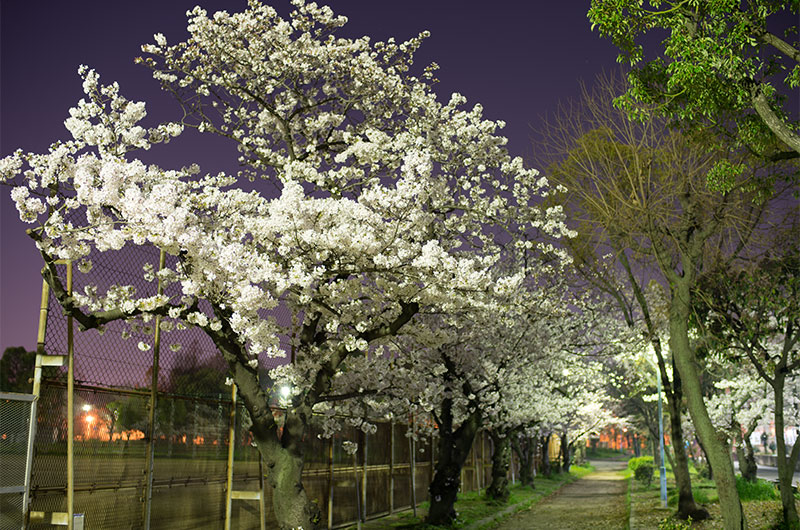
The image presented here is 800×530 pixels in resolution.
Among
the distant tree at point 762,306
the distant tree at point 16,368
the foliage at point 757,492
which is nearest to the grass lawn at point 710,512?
the foliage at point 757,492

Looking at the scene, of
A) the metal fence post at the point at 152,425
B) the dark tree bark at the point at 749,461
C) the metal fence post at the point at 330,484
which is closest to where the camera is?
the metal fence post at the point at 152,425

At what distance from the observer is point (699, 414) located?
12.4m

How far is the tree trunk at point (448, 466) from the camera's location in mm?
17391

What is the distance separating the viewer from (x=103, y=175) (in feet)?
25.1

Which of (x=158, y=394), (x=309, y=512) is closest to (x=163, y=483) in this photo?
(x=158, y=394)

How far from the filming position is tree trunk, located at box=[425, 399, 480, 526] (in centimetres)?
1739

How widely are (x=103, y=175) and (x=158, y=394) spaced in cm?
341

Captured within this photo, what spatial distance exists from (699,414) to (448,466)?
7137mm

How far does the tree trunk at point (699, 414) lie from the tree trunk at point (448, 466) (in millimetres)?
6778

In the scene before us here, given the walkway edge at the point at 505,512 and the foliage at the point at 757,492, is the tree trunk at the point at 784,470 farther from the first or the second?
the foliage at the point at 757,492

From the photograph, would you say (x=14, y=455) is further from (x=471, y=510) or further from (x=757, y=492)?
(x=757, y=492)

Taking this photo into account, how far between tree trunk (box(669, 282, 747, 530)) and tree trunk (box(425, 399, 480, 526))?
6.78m

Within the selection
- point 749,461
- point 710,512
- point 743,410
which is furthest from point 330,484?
point 743,410

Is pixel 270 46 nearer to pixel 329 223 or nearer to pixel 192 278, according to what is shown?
pixel 329 223
